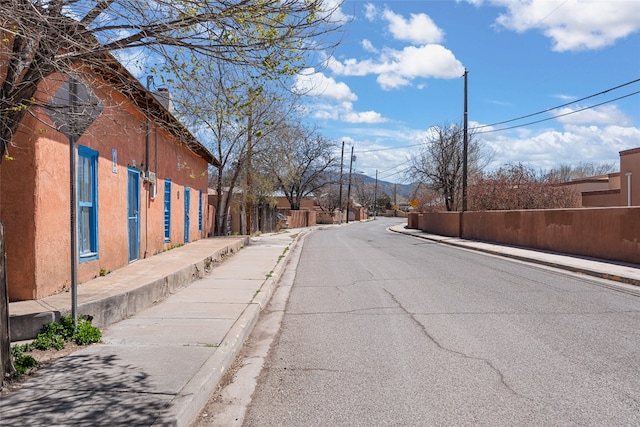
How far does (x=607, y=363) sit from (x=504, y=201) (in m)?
23.2

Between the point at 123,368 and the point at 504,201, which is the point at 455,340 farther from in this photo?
the point at 504,201

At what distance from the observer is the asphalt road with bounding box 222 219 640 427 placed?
4504mm

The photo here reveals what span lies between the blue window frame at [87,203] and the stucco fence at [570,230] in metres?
13.3

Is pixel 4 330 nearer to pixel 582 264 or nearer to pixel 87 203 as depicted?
pixel 87 203

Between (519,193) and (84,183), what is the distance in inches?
885

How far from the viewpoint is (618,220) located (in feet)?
50.4

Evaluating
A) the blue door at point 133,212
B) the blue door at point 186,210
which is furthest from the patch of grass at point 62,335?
the blue door at point 186,210

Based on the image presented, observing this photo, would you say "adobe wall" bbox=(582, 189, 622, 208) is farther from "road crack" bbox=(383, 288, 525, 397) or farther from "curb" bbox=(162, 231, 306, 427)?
"curb" bbox=(162, 231, 306, 427)

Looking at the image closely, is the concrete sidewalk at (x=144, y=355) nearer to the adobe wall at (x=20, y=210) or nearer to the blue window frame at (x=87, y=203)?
the adobe wall at (x=20, y=210)

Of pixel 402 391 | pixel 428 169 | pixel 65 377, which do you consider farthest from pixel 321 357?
pixel 428 169

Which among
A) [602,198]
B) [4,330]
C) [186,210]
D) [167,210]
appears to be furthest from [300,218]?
[4,330]

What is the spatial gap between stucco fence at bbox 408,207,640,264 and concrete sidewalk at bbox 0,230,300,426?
1025cm

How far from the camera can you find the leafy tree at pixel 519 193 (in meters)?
26.3

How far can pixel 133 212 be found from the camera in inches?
479
